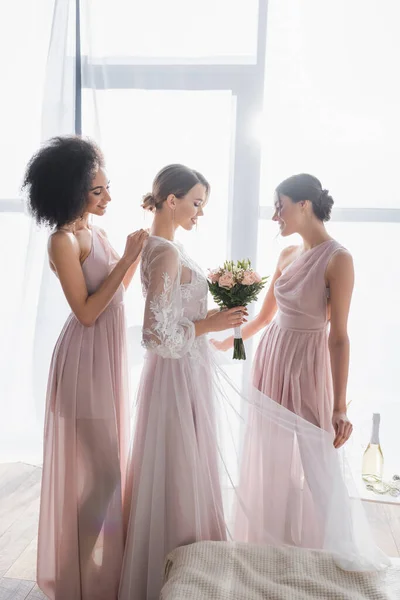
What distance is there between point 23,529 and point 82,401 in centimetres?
108

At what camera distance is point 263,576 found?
1739mm

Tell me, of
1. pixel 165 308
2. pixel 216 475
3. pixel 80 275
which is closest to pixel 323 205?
pixel 165 308

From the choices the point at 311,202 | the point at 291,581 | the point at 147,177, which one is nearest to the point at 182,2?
the point at 147,177

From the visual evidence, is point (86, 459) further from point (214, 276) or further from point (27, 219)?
point (27, 219)

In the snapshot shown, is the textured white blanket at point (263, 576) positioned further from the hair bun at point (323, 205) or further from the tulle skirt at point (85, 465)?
the hair bun at point (323, 205)

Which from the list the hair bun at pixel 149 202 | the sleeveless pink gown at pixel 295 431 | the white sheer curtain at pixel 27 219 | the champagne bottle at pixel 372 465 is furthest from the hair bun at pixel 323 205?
the white sheer curtain at pixel 27 219

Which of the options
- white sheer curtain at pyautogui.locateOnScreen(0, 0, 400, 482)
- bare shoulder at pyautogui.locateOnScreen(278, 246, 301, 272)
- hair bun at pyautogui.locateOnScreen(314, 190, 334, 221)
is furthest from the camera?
white sheer curtain at pyautogui.locateOnScreen(0, 0, 400, 482)

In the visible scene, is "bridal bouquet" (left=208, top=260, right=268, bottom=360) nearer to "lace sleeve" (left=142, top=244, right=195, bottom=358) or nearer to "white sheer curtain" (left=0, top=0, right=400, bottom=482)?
"lace sleeve" (left=142, top=244, right=195, bottom=358)

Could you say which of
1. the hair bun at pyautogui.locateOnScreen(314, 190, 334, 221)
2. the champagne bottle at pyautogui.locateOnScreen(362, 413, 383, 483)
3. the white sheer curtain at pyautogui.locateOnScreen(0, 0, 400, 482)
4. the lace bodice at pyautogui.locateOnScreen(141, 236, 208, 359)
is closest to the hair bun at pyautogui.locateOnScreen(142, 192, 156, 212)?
the lace bodice at pyautogui.locateOnScreen(141, 236, 208, 359)

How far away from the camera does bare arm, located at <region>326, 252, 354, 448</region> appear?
2.09m

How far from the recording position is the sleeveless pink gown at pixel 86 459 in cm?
215

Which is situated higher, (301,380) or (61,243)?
(61,243)

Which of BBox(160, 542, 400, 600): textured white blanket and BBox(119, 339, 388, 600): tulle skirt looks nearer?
BBox(160, 542, 400, 600): textured white blanket

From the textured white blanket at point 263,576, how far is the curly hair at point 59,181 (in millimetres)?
1248
